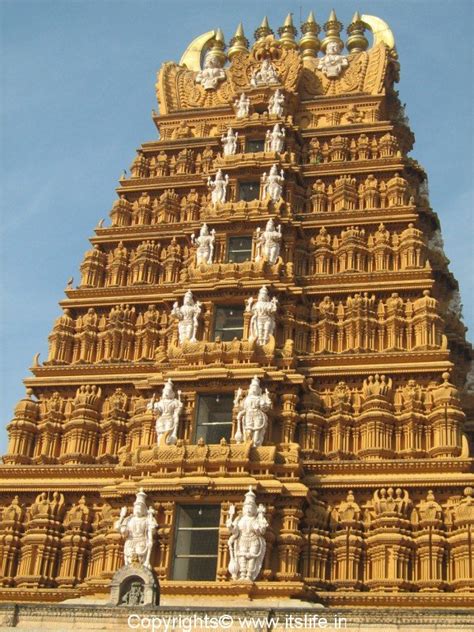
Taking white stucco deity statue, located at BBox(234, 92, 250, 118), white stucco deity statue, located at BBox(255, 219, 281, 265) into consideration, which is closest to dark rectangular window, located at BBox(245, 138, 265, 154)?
white stucco deity statue, located at BBox(234, 92, 250, 118)

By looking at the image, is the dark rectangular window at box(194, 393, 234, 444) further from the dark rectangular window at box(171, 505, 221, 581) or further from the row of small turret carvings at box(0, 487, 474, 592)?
the row of small turret carvings at box(0, 487, 474, 592)

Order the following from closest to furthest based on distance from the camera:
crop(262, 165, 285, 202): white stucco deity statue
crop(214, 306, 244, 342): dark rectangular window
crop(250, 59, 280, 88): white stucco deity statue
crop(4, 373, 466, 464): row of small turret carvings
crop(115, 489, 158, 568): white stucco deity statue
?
crop(115, 489, 158, 568): white stucco deity statue → crop(4, 373, 466, 464): row of small turret carvings → crop(214, 306, 244, 342): dark rectangular window → crop(262, 165, 285, 202): white stucco deity statue → crop(250, 59, 280, 88): white stucco deity statue

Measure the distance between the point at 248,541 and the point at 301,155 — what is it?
19823 millimetres

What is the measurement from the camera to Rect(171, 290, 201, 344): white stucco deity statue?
1401 inches

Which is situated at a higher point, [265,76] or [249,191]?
[265,76]

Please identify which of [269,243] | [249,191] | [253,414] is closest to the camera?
[253,414]

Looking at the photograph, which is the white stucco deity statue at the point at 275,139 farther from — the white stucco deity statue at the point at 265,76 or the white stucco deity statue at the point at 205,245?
the white stucco deity statue at the point at 205,245

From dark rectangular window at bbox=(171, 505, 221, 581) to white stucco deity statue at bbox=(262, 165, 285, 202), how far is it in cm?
1399

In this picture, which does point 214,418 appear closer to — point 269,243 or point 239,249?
point 269,243

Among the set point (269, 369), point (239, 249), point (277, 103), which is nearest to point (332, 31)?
point (277, 103)

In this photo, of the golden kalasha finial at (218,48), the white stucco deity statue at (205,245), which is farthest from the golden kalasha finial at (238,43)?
the white stucco deity statue at (205,245)

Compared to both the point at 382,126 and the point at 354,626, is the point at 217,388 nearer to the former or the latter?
the point at 354,626

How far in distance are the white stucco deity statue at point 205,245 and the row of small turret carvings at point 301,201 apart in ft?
4.34

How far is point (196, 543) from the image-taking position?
3062 centimetres
